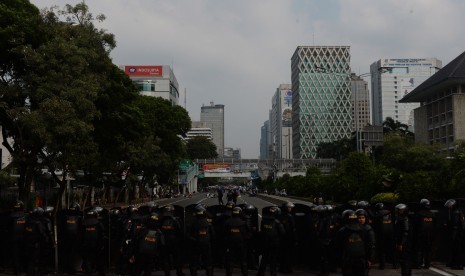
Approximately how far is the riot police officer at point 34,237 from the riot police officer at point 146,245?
115 inches

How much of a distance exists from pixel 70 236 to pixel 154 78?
11348cm

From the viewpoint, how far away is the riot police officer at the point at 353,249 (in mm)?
8688

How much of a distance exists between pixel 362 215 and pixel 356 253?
0.93 metres

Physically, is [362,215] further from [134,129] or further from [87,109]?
[134,129]

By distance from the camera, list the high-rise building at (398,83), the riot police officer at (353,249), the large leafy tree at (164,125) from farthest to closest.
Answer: the high-rise building at (398,83)
the large leafy tree at (164,125)
the riot police officer at (353,249)

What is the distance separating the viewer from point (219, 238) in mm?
12641

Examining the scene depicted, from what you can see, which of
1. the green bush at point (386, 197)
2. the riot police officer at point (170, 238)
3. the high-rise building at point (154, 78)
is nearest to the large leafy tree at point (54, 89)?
the riot police officer at point (170, 238)

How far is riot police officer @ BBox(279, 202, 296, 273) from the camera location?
11928 mm

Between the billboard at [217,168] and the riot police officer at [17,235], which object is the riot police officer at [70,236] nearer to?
the riot police officer at [17,235]

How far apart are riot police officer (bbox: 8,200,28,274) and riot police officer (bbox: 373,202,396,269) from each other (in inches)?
346

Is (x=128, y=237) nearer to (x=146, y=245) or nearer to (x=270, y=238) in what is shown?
(x=146, y=245)

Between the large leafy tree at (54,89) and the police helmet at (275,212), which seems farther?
the large leafy tree at (54,89)

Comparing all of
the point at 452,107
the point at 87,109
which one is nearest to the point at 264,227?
→ the point at 87,109

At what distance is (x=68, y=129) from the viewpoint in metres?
20.0
